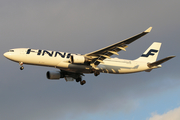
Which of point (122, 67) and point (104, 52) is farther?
point (122, 67)

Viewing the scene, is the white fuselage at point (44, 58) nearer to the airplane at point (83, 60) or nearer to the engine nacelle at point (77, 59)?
the airplane at point (83, 60)

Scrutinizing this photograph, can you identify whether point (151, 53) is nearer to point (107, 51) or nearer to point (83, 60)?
point (107, 51)

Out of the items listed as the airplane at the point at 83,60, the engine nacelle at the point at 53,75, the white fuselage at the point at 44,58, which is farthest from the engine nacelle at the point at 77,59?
the engine nacelle at the point at 53,75

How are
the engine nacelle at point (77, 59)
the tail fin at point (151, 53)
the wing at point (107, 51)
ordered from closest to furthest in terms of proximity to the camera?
1. the wing at point (107, 51)
2. the engine nacelle at point (77, 59)
3. the tail fin at point (151, 53)

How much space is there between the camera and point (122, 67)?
49844mm

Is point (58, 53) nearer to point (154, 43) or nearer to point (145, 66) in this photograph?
point (145, 66)

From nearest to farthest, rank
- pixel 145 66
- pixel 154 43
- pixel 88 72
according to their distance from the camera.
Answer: pixel 88 72 → pixel 145 66 → pixel 154 43

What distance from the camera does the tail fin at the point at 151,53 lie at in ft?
180

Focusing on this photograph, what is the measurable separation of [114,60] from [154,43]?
39.7ft

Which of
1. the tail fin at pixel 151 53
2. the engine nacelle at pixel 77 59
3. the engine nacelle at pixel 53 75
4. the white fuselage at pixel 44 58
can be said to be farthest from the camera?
the tail fin at pixel 151 53

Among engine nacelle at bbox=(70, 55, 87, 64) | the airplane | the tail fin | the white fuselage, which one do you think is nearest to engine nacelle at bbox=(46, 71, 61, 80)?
the airplane

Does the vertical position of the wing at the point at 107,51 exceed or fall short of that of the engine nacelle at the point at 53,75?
it exceeds it

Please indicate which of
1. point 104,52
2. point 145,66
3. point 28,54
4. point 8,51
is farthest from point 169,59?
point 8,51

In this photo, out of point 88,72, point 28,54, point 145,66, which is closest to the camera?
point 28,54
